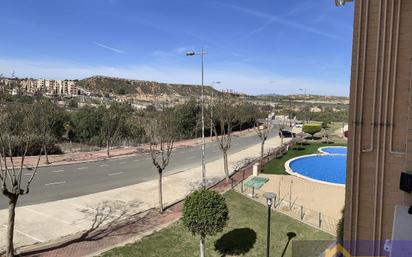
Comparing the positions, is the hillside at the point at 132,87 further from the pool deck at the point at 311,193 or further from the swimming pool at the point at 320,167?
the pool deck at the point at 311,193

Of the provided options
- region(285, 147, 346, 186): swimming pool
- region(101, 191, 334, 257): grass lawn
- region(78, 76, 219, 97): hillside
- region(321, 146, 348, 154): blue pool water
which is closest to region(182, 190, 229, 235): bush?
region(101, 191, 334, 257): grass lawn

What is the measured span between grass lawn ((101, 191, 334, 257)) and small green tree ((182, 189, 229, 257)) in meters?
1.46

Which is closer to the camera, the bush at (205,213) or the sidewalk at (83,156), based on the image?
the bush at (205,213)

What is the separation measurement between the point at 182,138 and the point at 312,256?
4278 cm

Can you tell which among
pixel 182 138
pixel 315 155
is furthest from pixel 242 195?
pixel 182 138

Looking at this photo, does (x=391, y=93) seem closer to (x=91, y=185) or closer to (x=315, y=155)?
(x=91, y=185)

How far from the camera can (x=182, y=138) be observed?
180ft

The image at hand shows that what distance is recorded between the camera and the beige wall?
20.2ft

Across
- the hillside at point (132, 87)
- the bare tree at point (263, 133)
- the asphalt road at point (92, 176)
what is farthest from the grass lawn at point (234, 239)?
the hillside at point (132, 87)

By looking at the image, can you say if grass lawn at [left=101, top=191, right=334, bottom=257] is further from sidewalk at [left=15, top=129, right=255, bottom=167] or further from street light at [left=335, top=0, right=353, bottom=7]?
sidewalk at [left=15, top=129, right=255, bottom=167]

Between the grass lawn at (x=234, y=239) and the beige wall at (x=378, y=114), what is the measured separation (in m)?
6.92

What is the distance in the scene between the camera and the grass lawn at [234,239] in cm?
1283

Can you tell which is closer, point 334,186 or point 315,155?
point 334,186

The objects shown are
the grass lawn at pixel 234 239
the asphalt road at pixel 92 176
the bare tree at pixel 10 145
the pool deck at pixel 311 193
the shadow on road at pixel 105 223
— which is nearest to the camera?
the bare tree at pixel 10 145
